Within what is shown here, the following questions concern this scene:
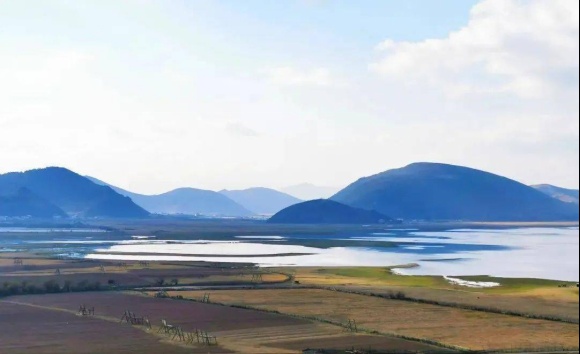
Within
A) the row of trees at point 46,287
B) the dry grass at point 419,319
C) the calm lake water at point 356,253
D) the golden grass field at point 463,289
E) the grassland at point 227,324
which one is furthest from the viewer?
the calm lake water at point 356,253

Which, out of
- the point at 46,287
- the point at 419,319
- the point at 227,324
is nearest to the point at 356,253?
the point at 46,287

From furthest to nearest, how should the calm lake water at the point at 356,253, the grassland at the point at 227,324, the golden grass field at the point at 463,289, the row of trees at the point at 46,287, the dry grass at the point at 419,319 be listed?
the calm lake water at the point at 356,253 < the row of trees at the point at 46,287 < the golden grass field at the point at 463,289 < the dry grass at the point at 419,319 < the grassland at the point at 227,324

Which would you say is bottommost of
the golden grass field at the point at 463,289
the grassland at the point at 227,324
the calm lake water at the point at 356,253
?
the grassland at the point at 227,324

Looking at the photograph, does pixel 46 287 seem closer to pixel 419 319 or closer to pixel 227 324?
pixel 227 324

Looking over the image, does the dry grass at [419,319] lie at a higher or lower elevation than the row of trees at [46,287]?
lower

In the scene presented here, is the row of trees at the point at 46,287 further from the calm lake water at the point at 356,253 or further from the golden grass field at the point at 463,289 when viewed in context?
the calm lake water at the point at 356,253

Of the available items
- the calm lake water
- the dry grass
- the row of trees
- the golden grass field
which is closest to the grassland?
the row of trees

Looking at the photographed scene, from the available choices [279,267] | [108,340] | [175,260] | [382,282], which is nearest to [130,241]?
[175,260]

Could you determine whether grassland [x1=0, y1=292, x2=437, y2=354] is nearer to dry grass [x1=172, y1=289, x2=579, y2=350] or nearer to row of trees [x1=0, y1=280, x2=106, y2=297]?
row of trees [x1=0, y1=280, x2=106, y2=297]

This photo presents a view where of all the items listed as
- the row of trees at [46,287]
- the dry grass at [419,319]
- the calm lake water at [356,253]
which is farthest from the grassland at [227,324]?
the calm lake water at [356,253]
